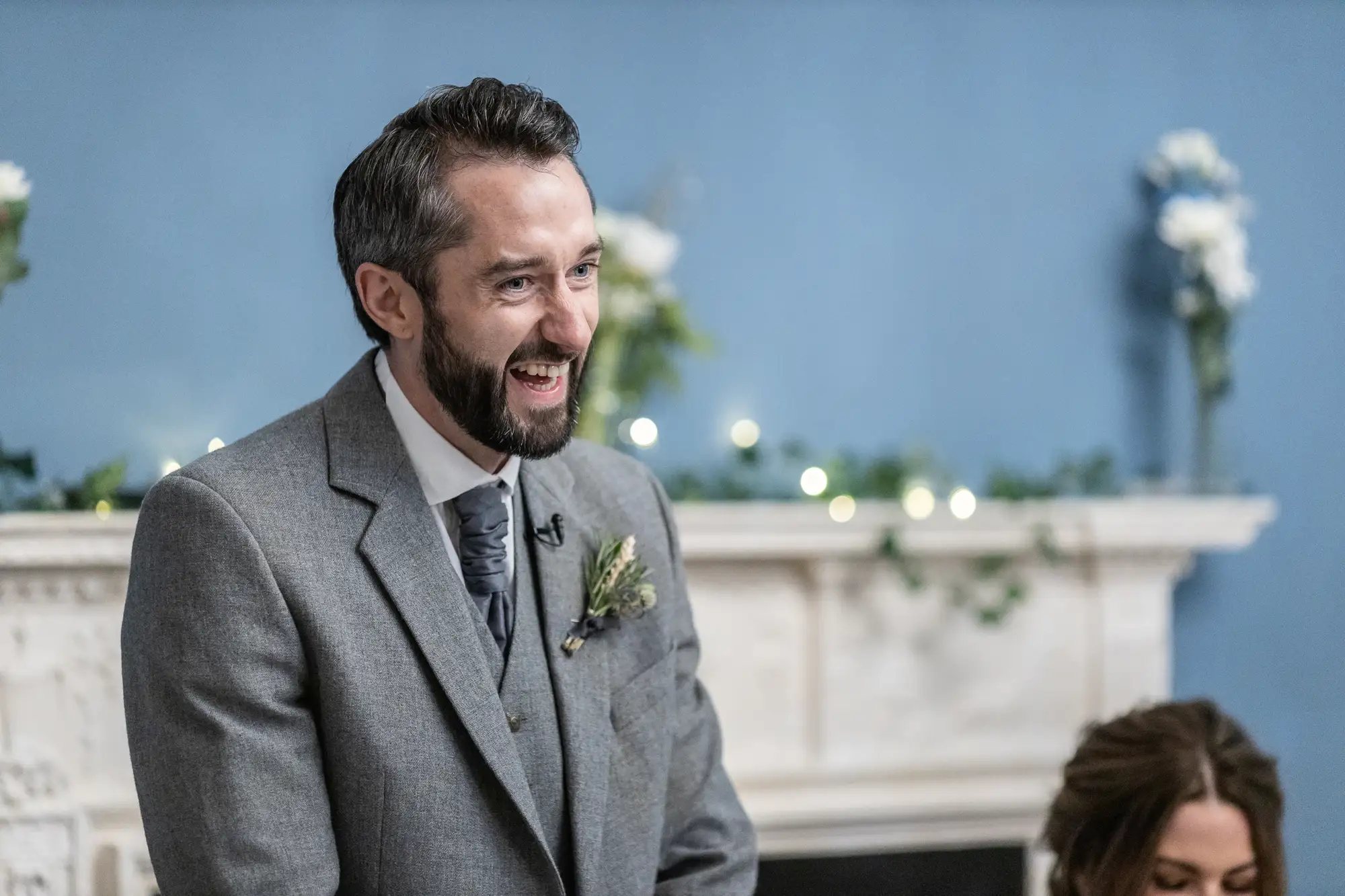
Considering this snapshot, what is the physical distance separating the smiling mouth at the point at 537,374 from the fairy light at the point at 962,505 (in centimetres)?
177

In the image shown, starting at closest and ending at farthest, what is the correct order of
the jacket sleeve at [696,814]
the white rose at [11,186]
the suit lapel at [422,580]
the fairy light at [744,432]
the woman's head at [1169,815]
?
the suit lapel at [422,580]
the jacket sleeve at [696,814]
the woman's head at [1169,815]
the white rose at [11,186]
the fairy light at [744,432]

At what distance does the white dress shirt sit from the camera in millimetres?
1484

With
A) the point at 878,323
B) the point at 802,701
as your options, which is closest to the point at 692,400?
the point at 878,323

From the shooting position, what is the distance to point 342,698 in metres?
1.34

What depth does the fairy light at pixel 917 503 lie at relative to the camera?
3023 mm

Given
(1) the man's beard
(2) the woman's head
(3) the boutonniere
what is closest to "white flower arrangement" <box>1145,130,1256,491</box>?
(2) the woman's head

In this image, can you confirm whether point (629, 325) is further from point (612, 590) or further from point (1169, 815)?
point (1169, 815)

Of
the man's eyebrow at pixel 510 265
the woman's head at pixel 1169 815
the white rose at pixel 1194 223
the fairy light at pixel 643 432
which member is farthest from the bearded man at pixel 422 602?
the white rose at pixel 1194 223

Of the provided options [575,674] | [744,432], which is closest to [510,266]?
[575,674]

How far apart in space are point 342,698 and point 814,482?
1871 millimetres

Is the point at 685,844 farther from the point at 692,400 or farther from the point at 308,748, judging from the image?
the point at 692,400

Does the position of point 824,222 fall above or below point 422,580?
above

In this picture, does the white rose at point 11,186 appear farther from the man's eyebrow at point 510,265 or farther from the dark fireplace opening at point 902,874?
the dark fireplace opening at point 902,874

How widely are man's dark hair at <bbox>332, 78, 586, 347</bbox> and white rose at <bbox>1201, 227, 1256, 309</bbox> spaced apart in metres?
2.19
